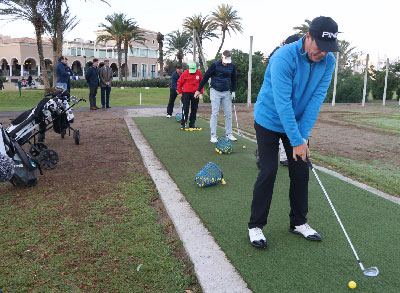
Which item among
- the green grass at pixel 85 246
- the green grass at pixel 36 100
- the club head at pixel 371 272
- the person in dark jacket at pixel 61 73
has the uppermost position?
the person in dark jacket at pixel 61 73

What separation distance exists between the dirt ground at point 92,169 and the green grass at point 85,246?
0.09 metres

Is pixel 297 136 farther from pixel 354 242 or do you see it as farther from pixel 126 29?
pixel 126 29

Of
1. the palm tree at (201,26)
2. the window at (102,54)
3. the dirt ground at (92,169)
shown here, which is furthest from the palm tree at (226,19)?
the dirt ground at (92,169)

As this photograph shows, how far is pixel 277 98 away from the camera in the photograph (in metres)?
3.17

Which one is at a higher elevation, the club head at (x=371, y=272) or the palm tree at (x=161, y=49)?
the palm tree at (x=161, y=49)

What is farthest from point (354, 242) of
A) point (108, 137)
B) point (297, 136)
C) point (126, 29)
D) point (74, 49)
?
point (74, 49)

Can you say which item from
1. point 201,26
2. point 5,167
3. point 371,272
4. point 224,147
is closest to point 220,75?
point 224,147

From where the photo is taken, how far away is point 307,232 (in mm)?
3646

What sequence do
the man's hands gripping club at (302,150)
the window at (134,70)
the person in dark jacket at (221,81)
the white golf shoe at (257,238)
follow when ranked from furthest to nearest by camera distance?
the window at (134,70)
the person in dark jacket at (221,81)
the white golf shoe at (257,238)
the man's hands gripping club at (302,150)

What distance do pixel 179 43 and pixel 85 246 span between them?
6190cm

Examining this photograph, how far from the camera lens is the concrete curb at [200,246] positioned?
9.42 feet

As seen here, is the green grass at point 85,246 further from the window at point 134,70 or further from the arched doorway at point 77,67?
the window at point 134,70

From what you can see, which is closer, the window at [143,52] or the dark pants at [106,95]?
the dark pants at [106,95]

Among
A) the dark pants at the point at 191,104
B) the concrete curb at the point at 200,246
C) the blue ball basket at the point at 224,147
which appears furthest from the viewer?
the dark pants at the point at 191,104
